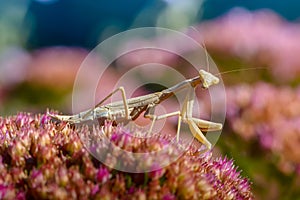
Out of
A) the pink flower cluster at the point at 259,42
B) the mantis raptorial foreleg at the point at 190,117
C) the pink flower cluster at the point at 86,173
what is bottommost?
the pink flower cluster at the point at 86,173

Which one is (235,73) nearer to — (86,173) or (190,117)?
(190,117)

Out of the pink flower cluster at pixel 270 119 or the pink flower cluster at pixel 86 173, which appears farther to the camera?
the pink flower cluster at pixel 270 119

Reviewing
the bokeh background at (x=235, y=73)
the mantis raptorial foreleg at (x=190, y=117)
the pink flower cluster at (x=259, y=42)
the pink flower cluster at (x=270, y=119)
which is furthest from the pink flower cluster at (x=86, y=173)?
the pink flower cluster at (x=259, y=42)

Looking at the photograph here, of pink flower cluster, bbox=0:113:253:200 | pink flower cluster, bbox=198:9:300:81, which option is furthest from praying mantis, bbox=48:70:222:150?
pink flower cluster, bbox=198:9:300:81

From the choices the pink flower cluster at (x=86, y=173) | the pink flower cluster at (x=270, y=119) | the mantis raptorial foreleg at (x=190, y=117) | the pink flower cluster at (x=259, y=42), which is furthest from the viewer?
the pink flower cluster at (x=259, y=42)

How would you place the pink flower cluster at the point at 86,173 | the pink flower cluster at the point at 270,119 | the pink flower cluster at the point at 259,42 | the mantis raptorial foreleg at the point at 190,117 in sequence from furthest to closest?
the pink flower cluster at the point at 259,42, the pink flower cluster at the point at 270,119, the mantis raptorial foreleg at the point at 190,117, the pink flower cluster at the point at 86,173

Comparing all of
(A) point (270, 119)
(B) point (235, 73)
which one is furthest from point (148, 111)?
(B) point (235, 73)

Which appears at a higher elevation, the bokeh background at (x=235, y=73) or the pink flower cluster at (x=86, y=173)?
the bokeh background at (x=235, y=73)

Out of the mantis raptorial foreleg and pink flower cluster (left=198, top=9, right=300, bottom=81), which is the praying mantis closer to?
the mantis raptorial foreleg

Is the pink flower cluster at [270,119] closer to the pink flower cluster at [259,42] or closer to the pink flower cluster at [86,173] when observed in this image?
the pink flower cluster at [259,42]
